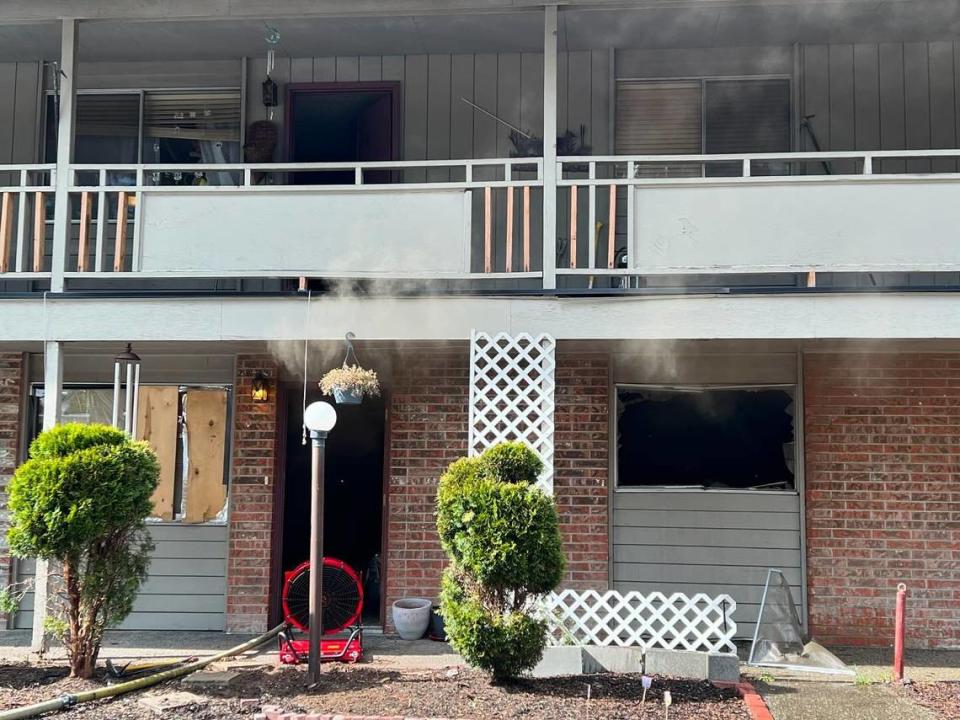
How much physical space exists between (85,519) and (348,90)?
4.86 m

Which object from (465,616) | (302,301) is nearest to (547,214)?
(302,301)

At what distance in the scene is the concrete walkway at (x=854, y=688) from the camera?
19.3ft

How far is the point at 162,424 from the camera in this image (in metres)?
8.57

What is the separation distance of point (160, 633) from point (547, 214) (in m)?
5.18

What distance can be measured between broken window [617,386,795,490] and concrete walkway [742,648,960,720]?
67.5 inches

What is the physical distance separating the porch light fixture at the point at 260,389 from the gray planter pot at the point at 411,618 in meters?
2.26

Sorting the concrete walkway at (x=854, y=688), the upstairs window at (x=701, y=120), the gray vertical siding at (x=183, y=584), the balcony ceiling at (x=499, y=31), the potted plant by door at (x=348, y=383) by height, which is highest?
the balcony ceiling at (x=499, y=31)

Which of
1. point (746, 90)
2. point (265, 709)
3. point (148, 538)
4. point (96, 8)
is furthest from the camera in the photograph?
point (746, 90)

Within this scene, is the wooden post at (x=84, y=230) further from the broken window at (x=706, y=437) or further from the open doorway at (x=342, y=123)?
the broken window at (x=706, y=437)

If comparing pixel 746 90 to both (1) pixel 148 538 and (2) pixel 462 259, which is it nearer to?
(2) pixel 462 259

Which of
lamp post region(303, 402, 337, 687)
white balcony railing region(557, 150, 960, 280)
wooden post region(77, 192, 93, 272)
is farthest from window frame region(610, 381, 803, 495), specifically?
wooden post region(77, 192, 93, 272)

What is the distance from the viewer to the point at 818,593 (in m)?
7.94

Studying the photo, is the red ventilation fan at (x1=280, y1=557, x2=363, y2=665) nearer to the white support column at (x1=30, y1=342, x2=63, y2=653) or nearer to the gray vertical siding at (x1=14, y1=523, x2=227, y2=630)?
the gray vertical siding at (x1=14, y1=523, x2=227, y2=630)

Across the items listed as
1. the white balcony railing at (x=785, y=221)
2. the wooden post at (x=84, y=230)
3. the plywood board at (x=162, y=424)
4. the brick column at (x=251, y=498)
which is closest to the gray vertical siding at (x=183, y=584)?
the brick column at (x=251, y=498)
